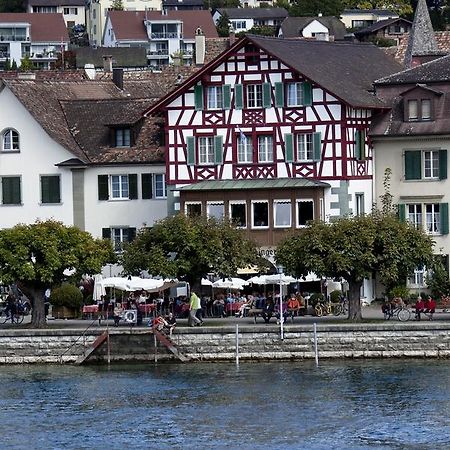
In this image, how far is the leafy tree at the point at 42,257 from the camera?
8219 centimetres

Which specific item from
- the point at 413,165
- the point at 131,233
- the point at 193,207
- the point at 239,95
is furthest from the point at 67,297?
the point at 413,165

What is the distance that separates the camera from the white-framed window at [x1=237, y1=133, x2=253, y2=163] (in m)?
93.6

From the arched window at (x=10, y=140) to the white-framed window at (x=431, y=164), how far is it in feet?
61.8

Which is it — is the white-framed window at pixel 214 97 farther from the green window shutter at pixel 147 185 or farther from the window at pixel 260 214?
the green window shutter at pixel 147 185

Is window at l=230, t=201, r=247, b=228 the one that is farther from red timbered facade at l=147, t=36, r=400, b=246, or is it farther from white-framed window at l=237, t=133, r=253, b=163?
white-framed window at l=237, t=133, r=253, b=163

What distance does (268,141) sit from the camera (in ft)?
306

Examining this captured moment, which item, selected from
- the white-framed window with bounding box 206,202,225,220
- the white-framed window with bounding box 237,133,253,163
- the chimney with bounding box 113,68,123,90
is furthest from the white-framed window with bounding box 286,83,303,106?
the chimney with bounding box 113,68,123,90

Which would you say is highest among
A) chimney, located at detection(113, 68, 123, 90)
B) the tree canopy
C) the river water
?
chimney, located at detection(113, 68, 123, 90)

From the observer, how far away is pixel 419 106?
9300 centimetres

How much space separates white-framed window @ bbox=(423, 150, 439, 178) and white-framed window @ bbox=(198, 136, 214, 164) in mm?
9202

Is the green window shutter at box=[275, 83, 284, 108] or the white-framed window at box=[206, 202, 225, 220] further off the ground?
the green window shutter at box=[275, 83, 284, 108]

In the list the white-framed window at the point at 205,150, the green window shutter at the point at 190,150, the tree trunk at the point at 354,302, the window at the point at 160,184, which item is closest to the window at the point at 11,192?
the window at the point at 160,184

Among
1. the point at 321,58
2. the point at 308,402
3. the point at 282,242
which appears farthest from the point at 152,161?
the point at 308,402

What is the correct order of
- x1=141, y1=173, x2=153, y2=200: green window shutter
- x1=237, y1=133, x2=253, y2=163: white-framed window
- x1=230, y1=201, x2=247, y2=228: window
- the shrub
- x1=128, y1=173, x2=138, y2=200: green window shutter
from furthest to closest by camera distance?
x1=128, y1=173, x2=138, y2=200: green window shutter
x1=141, y1=173, x2=153, y2=200: green window shutter
x1=237, y1=133, x2=253, y2=163: white-framed window
x1=230, y1=201, x2=247, y2=228: window
the shrub
